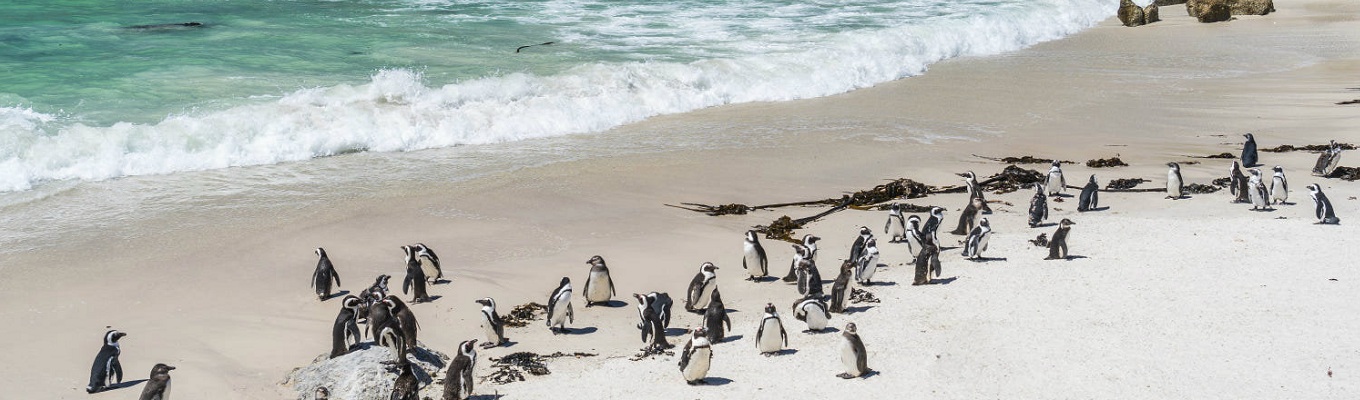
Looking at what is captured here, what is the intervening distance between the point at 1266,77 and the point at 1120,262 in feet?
41.2

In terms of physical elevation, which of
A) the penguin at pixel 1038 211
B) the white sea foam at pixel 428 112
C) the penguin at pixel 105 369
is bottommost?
the penguin at pixel 105 369

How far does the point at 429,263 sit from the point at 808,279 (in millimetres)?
2772

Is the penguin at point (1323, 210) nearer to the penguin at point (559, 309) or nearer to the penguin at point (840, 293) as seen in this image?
the penguin at point (840, 293)

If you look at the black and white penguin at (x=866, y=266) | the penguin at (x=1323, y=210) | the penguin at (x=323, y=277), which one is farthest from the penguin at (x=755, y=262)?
the penguin at (x=1323, y=210)

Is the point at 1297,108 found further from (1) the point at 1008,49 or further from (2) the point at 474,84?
(2) the point at 474,84

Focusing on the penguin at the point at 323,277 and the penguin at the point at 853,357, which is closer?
the penguin at the point at 853,357

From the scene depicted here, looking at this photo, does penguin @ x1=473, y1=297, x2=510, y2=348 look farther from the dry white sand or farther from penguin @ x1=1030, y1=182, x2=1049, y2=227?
penguin @ x1=1030, y1=182, x2=1049, y2=227

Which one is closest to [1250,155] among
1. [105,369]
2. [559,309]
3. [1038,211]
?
[1038,211]

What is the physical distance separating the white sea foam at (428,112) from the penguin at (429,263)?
5.19m

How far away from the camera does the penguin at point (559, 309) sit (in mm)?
8250

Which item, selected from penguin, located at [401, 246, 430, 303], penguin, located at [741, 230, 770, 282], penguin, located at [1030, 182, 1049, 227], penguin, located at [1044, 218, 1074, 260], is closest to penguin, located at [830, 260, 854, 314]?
penguin, located at [741, 230, 770, 282]

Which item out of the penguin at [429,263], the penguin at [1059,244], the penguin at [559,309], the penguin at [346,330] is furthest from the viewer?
the penguin at [1059,244]

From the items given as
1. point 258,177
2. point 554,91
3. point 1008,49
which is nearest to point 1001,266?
point 258,177

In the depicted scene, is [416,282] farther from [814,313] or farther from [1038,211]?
[1038,211]
